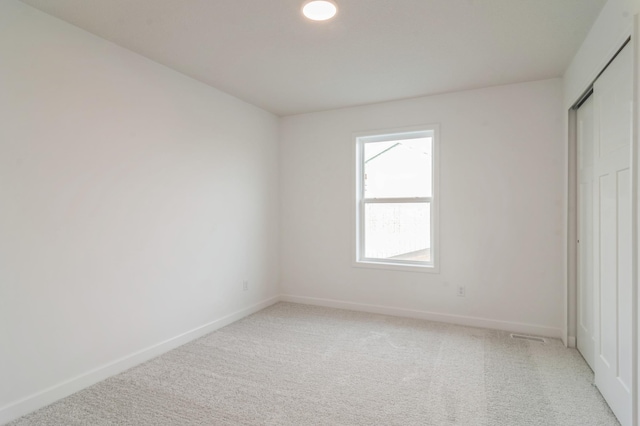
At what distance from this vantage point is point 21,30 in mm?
2049

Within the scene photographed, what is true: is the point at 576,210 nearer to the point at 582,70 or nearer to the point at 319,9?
the point at 582,70

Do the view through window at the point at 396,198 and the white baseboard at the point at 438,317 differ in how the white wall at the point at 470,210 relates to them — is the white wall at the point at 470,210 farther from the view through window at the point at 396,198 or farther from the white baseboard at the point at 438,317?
the view through window at the point at 396,198

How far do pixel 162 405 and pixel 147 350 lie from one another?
2.59 feet

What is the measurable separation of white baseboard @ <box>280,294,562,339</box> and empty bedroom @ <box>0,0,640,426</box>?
0.07 feet

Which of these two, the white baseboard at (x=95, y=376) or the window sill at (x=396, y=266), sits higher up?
the window sill at (x=396, y=266)

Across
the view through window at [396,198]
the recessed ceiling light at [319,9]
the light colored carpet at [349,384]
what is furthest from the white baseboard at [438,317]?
the recessed ceiling light at [319,9]

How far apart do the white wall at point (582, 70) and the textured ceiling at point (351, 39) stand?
0.33 ft

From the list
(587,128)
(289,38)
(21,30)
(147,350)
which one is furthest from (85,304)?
(587,128)

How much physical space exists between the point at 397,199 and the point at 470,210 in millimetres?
836

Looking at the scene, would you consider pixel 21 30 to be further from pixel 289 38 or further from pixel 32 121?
pixel 289 38

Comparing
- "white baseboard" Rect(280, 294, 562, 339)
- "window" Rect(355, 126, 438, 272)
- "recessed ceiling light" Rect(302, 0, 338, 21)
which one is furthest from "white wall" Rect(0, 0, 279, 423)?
"window" Rect(355, 126, 438, 272)

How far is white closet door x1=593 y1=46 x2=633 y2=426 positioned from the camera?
1.83 m

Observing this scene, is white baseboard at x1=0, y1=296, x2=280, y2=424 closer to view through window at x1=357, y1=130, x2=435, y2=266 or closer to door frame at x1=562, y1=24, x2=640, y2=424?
view through window at x1=357, y1=130, x2=435, y2=266

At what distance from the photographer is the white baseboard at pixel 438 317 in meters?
3.26
